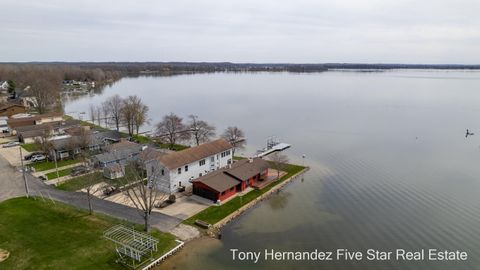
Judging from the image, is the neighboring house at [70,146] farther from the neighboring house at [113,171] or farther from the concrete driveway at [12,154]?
the neighboring house at [113,171]

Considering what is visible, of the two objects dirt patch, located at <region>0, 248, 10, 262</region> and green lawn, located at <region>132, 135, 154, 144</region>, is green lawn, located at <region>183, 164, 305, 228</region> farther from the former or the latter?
green lawn, located at <region>132, 135, 154, 144</region>

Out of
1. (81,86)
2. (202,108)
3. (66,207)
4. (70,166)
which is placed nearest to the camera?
(66,207)

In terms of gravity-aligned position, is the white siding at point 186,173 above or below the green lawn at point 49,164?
above

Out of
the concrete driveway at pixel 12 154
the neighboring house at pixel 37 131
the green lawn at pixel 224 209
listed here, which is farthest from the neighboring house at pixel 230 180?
the neighboring house at pixel 37 131

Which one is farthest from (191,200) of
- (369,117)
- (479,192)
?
(369,117)

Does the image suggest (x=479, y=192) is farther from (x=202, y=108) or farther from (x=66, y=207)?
(x=202, y=108)

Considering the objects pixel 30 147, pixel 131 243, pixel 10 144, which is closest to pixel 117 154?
pixel 30 147
